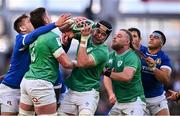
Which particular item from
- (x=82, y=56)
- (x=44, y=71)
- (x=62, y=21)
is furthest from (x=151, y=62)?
(x=44, y=71)

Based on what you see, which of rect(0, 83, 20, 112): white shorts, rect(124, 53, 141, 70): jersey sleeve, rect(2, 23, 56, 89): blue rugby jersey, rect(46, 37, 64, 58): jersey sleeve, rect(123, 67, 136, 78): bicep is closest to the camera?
rect(46, 37, 64, 58): jersey sleeve

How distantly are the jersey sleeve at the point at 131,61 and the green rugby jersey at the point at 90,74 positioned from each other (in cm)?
47

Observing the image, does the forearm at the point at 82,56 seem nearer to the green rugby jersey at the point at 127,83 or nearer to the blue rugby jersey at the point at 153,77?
the green rugby jersey at the point at 127,83

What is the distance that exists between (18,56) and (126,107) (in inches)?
67.2

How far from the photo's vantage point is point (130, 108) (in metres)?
9.89

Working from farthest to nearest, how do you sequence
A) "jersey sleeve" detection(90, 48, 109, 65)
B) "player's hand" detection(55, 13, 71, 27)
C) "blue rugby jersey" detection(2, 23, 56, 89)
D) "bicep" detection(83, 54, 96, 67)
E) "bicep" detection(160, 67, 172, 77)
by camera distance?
"bicep" detection(160, 67, 172, 77) < "blue rugby jersey" detection(2, 23, 56, 89) < "jersey sleeve" detection(90, 48, 109, 65) < "bicep" detection(83, 54, 96, 67) < "player's hand" detection(55, 13, 71, 27)

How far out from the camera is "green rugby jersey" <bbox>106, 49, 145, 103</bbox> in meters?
9.90

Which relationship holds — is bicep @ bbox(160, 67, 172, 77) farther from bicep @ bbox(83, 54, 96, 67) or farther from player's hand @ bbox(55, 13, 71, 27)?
player's hand @ bbox(55, 13, 71, 27)

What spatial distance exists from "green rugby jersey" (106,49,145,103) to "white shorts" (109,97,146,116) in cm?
6

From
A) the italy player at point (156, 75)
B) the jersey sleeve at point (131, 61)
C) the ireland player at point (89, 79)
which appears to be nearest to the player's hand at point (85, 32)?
the ireland player at point (89, 79)

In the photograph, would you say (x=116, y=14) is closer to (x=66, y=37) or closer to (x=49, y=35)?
(x=66, y=37)

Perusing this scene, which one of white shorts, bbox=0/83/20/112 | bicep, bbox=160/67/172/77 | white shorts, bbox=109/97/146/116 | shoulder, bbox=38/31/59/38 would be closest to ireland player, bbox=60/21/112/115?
shoulder, bbox=38/31/59/38

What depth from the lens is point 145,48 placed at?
10789 mm

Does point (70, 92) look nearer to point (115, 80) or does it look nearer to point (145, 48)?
point (115, 80)
